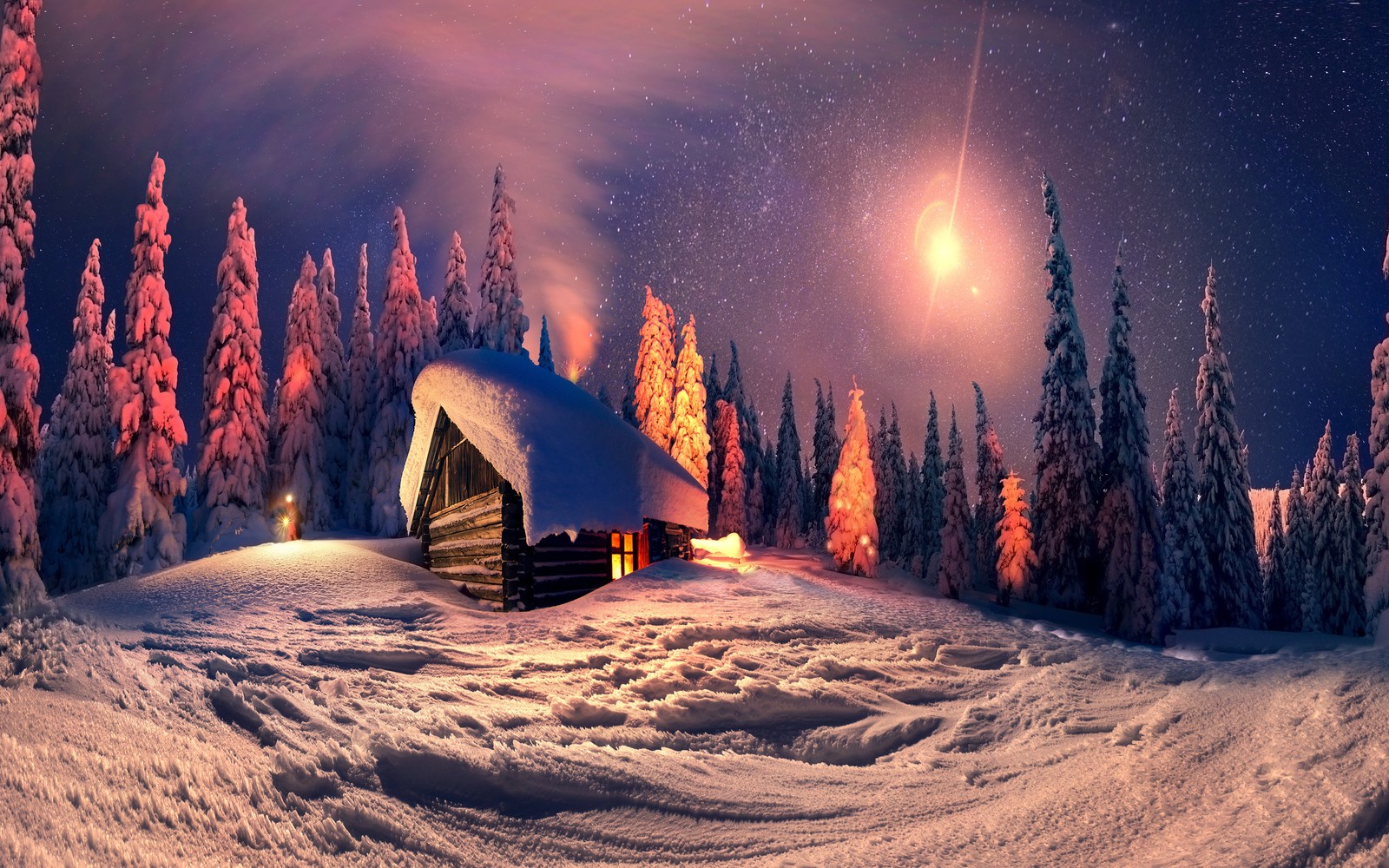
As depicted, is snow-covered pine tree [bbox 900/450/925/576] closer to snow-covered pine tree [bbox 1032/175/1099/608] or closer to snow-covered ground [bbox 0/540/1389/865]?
snow-covered pine tree [bbox 1032/175/1099/608]

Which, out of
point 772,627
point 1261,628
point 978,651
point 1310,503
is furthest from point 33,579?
point 1310,503

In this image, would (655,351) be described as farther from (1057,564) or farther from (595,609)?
(595,609)

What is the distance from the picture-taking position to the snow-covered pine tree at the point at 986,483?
2162 inches

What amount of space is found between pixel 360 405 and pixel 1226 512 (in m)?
39.9

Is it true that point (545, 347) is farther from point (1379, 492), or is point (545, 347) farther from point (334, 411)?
point (1379, 492)

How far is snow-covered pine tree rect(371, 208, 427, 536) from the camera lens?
3428 cm

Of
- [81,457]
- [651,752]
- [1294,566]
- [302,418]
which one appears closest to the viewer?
[651,752]

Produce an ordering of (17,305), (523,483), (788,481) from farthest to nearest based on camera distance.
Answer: (788,481) < (17,305) < (523,483)

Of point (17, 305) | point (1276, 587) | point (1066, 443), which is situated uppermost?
point (17, 305)

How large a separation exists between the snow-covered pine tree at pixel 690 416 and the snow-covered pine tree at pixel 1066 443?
1499 centimetres

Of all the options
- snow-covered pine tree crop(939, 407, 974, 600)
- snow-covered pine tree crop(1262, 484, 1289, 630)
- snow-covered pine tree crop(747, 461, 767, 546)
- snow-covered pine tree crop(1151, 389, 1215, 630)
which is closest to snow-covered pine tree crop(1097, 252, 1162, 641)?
snow-covered pine tree crop(1151, 389, 1215, 630)

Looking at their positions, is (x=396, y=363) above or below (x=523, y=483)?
above

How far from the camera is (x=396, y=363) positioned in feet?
114

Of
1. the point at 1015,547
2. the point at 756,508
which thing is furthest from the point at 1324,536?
the point at 756,508
